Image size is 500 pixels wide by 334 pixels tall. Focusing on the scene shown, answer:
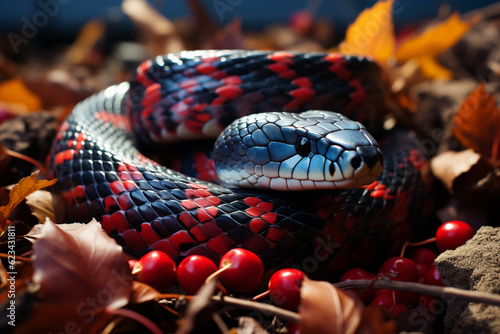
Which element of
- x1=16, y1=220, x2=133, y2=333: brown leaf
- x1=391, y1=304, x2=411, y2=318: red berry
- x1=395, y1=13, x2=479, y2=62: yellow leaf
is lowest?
x1=391, y1=304, x2=411, y2=318: red berry

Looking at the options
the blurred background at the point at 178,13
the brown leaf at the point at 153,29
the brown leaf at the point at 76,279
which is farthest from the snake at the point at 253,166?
the blurred background at the point at 178,13

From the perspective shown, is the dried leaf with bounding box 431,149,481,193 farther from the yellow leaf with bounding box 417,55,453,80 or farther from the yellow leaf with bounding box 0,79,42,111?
the yellow leaf with bounding box 0,79,42,111

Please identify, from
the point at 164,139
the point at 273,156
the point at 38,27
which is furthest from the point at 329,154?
the point at 38,27

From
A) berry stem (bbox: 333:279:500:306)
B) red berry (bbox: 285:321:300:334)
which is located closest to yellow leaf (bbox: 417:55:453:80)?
berry stem (bbox: 333:279:500:306)

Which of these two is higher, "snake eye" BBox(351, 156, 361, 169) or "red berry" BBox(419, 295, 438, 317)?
"snake eye" BBox(351, 156, 361, 169)

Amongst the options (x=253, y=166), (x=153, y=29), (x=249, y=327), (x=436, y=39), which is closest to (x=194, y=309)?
(x=249, y=327)
